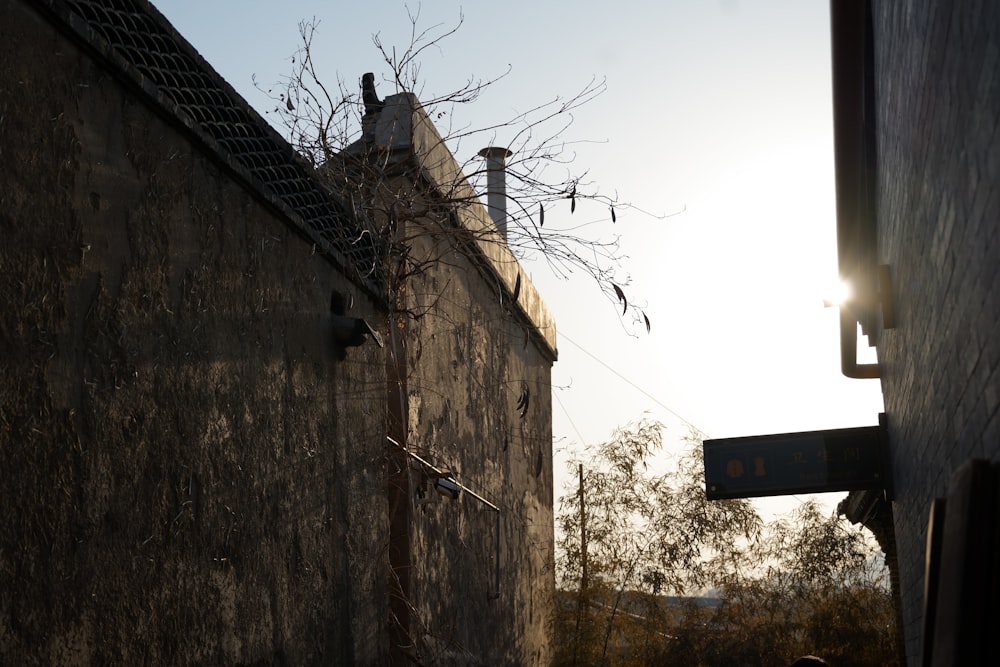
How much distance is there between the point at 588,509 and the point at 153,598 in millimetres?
7925

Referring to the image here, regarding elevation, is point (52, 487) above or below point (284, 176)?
below

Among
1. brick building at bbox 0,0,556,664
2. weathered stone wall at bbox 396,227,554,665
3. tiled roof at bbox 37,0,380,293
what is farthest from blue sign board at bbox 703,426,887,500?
tiled roof at bbox 37,0,380,293

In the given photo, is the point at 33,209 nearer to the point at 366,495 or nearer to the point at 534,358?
the point at 366,495

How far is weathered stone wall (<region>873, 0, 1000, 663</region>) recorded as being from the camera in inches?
76.0

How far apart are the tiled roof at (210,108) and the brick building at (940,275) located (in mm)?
1914

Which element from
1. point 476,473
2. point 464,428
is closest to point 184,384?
point 464,428

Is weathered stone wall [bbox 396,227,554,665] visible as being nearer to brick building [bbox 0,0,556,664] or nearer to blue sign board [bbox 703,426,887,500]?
brick building [bbox 0,0,556,664]

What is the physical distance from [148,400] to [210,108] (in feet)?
3.42

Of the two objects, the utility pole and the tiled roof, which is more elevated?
the tiled roof

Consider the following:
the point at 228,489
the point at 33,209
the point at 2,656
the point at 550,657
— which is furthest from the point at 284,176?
the point at 550,657

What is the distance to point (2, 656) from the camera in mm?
2082

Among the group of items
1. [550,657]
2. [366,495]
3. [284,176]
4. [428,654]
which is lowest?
[550,657]

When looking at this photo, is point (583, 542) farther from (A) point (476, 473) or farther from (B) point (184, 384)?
(B) point (184, 384)

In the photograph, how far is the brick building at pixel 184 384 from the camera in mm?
2291
